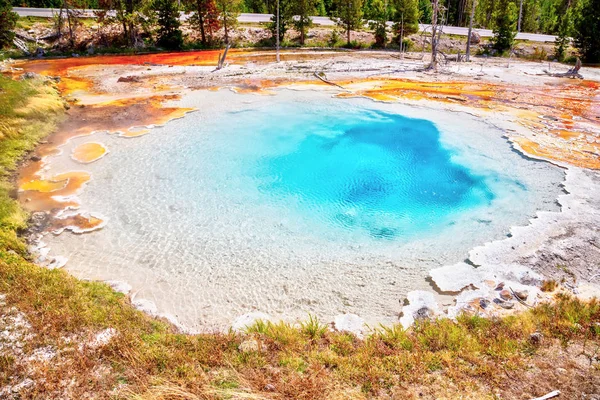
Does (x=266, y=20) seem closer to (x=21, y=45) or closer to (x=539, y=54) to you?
(x=21, y=45)

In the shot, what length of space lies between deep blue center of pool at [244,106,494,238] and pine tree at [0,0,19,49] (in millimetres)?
26212

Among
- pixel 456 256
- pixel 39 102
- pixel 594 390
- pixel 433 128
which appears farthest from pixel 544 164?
pixel 39 102

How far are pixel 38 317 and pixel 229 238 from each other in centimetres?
501

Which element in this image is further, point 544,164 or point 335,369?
point 544,164

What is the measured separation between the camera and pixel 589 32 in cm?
3388

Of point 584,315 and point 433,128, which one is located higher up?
point 433,128

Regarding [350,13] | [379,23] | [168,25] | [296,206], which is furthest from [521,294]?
[379,23]

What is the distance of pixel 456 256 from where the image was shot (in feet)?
32.0

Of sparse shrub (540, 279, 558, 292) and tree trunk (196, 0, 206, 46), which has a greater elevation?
tree trunk (196, 0, 206, 46)

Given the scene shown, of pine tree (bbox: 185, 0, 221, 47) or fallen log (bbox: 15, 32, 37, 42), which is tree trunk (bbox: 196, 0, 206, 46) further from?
fallen log (bbox: 15, 32, 37, 42)

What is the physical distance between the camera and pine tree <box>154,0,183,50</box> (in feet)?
113

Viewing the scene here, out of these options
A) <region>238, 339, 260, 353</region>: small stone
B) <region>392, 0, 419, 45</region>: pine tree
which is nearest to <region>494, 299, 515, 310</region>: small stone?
<region>238, 339, 260, 353</region>: small stone

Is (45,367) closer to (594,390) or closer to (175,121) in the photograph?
(594,390)

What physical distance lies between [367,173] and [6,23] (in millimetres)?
32703
